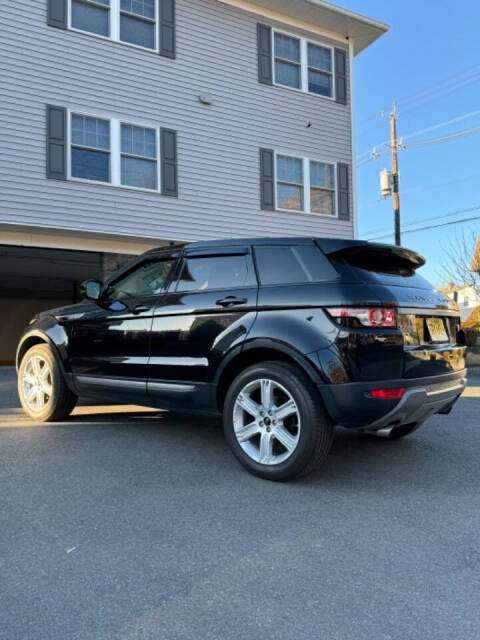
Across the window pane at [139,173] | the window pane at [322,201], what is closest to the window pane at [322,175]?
the window pane at [322,201]

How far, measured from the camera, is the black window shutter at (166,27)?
10898 millimetres

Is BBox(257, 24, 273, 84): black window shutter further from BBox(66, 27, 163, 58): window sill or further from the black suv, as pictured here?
the black suv

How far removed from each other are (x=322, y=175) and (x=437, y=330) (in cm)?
996

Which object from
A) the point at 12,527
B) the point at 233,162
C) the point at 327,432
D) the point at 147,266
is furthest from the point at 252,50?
the point at 12,527

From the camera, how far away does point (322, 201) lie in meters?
12.8

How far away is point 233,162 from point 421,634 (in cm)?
1098

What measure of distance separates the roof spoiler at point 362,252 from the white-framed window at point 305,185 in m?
8.81

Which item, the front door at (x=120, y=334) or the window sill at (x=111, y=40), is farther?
the window sill at (x=111, y=40)

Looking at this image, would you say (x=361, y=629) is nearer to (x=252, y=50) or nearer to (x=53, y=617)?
(x=53, y=617)

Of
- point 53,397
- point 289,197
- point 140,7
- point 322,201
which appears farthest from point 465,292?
point 53,397

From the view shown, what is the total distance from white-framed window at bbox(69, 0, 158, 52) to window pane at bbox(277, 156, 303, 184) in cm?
374

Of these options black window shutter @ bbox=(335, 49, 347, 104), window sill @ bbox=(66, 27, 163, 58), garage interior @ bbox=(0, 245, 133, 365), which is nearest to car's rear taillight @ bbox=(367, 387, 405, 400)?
garage interior @ bbox=(0, 245, 133, 365)

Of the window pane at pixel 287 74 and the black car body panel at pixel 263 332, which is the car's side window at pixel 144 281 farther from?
the window pane at pixel 287 74

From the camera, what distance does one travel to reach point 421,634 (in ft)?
5.93
